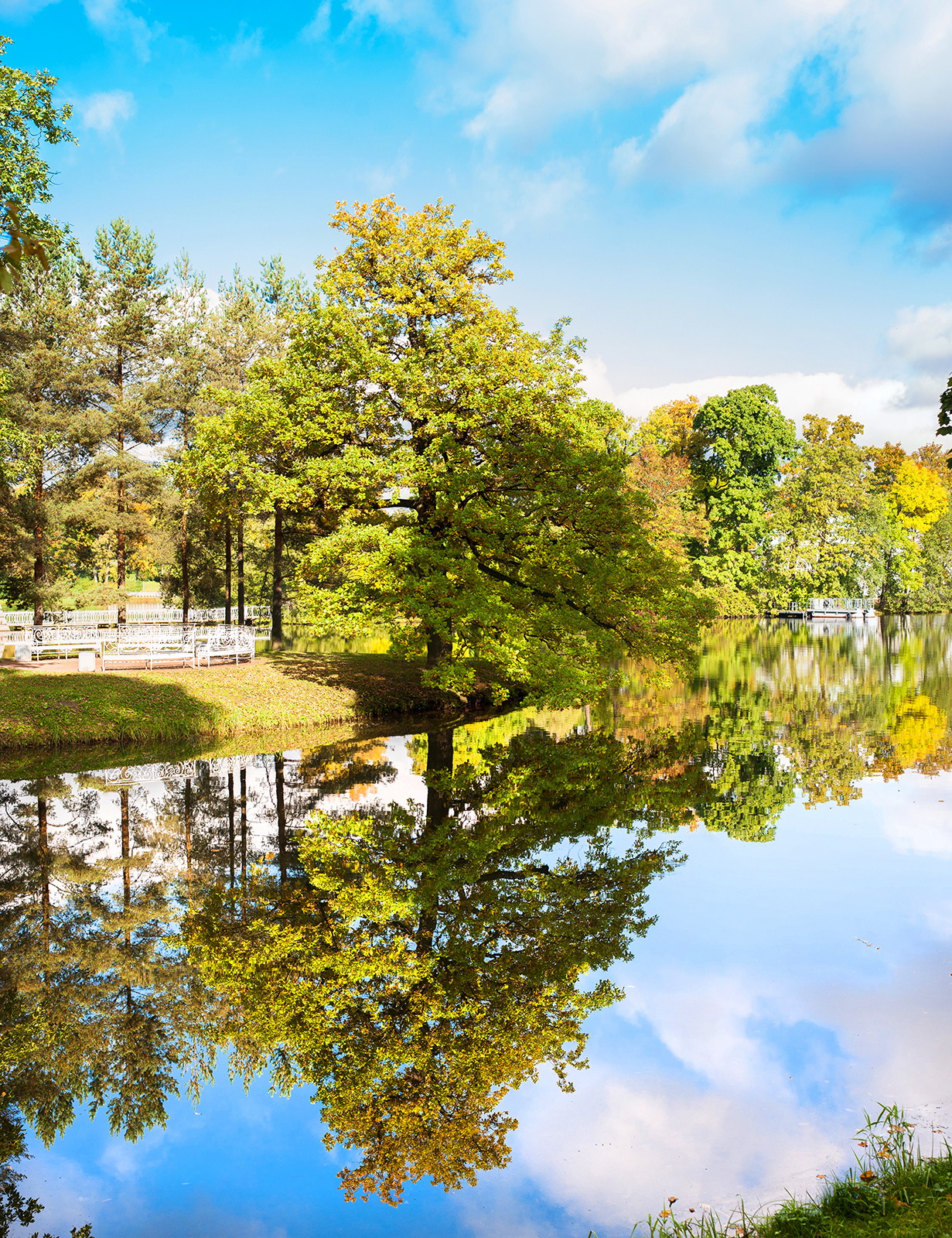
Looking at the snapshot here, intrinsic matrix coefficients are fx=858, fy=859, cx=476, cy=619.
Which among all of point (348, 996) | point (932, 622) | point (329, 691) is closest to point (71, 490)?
point (329, 691)

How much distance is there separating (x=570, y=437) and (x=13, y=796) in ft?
42.5

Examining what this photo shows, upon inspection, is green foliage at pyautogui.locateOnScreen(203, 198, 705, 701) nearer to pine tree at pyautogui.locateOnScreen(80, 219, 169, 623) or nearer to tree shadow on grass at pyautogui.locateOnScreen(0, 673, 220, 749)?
tree shadow on grass at pyautogui.locateOnScreen(0, 673, 220, 749)

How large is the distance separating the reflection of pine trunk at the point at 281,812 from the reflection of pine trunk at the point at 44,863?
231cm

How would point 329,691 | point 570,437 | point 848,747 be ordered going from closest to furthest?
point 848,747 < point 570,437 < point 329,691

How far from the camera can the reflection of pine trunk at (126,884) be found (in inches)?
273

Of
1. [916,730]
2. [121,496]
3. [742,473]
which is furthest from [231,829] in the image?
[742,473]

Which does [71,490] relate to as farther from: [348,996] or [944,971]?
[944,971]

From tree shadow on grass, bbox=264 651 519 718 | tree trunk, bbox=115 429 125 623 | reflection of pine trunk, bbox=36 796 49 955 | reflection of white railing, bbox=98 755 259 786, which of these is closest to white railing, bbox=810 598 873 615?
tree shadow on grass, bbox=264 651 519 718

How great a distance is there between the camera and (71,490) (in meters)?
29.6

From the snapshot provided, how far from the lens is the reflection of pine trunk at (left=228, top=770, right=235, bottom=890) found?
950cm

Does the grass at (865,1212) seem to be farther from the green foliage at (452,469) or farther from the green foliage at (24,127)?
the green foliage at (24,127)

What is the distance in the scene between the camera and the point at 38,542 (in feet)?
96.3

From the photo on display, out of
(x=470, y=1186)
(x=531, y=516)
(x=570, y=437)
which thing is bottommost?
(x=470, y=1186)

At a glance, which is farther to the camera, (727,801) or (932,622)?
(932,622)
